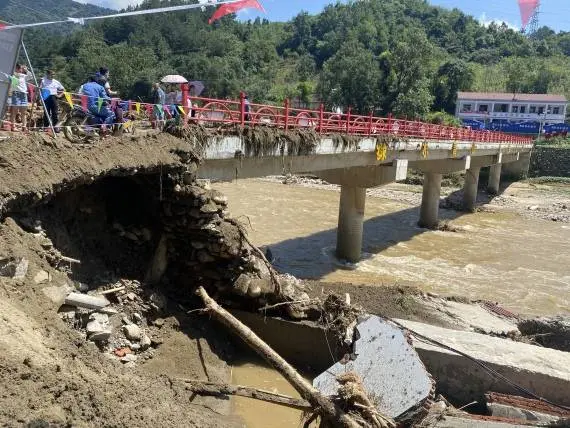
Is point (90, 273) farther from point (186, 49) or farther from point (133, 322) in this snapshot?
point (186, 49)

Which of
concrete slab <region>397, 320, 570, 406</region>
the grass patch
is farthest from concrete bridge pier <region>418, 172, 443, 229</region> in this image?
the grass patch

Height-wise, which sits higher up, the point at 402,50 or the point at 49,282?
the point at 402,50

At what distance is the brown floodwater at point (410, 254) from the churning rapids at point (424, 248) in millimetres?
43

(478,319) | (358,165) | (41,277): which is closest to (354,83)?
(358,165)

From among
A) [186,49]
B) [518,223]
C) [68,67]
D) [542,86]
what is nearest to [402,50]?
[518,223]

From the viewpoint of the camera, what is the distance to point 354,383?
6785mm

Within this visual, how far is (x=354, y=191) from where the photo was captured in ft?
71.9

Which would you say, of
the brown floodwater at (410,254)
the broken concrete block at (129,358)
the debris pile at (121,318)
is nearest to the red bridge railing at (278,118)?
the brown floodwater at (410,254)

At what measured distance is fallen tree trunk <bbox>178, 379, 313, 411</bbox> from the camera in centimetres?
673

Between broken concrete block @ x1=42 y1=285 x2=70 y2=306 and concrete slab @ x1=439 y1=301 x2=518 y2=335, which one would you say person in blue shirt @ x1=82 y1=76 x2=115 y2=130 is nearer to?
broken concrete block @ x1=42 y1=285 x2=70 y2=306

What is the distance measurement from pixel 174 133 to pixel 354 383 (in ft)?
20.6

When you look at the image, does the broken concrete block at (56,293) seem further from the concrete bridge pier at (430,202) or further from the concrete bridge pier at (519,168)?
the concrete bridge pier at (519,168)

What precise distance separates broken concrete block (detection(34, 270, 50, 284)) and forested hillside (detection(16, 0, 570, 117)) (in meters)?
61.1

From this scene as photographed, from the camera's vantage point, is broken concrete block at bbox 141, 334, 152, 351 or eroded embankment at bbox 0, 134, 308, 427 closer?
eroded embankment at bbox 0, 134, 308, 427
